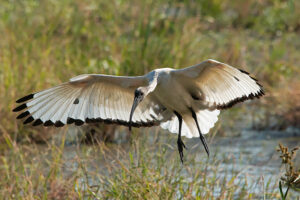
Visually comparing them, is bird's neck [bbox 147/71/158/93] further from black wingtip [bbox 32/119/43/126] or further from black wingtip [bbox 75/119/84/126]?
black wingtip [bbox 32/119/43/126]

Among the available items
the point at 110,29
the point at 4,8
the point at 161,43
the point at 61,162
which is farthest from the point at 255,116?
the point at 4,8

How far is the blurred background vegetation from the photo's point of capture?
603cm

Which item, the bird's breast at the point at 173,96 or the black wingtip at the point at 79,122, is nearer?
the bird's breast at the point at 173,96

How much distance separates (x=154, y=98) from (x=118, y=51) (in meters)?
2.62

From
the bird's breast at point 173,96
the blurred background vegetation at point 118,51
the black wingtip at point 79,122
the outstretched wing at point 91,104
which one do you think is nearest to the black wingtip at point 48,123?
the outstretched wing at point 91,104

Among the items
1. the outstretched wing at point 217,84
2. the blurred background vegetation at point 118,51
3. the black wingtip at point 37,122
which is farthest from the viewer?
the blurred background vegetation at point 118,51

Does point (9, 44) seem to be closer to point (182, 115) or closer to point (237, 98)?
point (182, 115)

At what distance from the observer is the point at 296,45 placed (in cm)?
912

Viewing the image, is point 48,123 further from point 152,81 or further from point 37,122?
point 152,81

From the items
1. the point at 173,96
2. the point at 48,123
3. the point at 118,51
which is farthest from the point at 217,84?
the point at 118,51

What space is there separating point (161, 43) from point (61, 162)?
2.84 m

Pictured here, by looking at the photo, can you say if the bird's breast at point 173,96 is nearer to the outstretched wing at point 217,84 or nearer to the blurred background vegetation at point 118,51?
the outstretched wing at point 217,84

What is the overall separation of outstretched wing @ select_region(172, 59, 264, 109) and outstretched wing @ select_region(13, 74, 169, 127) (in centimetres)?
29

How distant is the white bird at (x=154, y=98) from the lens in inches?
156
